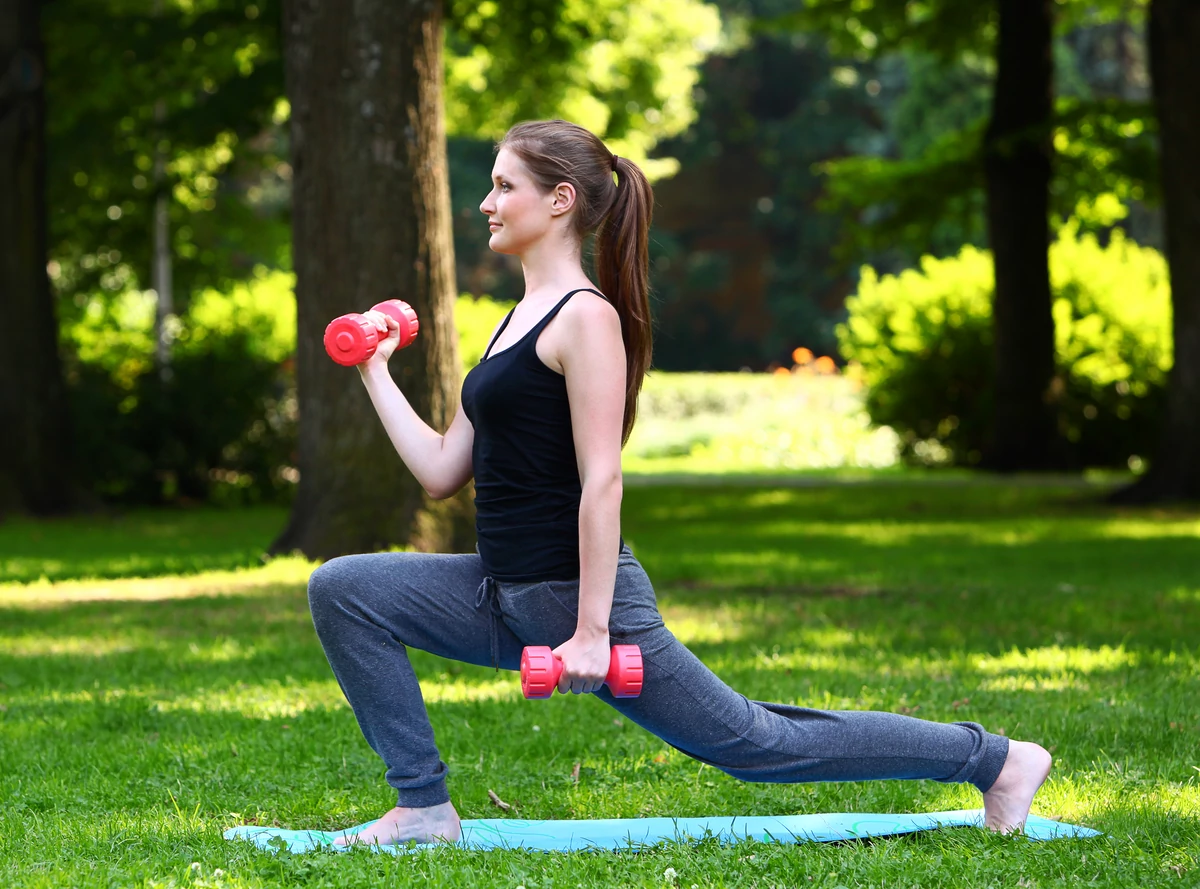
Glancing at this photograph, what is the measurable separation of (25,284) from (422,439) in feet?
38.5

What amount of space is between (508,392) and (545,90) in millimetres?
16165

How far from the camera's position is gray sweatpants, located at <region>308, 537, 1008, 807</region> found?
3.54m

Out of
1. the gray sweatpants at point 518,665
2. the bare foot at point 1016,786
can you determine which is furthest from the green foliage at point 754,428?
the gray sweatpants at point 518,665

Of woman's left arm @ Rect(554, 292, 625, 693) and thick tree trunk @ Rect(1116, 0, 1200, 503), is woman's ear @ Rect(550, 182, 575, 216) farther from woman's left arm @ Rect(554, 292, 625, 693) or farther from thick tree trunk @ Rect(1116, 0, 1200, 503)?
thick tree trunk @ Rect(1116, 0, 1200, 503)

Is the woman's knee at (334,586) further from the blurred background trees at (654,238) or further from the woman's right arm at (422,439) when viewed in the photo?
the blurred background trees at (654,238)

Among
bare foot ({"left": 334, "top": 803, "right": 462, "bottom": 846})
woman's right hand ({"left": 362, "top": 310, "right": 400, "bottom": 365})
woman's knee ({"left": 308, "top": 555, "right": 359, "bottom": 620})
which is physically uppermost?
woman's right hand ({"left": 362, "top": 310, "right": 400, "bottom": 365})

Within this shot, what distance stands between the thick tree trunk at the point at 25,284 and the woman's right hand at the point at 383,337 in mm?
11560

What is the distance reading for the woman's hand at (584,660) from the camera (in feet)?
10.9

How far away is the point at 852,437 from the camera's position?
76.3 ft

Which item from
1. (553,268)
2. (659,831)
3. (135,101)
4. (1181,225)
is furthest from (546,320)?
(135,101)

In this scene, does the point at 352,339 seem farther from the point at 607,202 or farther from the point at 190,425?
the point at 190,425

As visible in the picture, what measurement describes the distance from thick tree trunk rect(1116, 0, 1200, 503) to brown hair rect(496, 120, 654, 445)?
11.2m

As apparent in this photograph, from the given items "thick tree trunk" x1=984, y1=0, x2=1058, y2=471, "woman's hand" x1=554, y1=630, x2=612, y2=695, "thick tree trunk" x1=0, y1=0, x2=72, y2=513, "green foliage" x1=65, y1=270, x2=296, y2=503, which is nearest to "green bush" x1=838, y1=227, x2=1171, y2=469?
"thick tree trunk" x1=984, y1=0, x2=1058, y2=471

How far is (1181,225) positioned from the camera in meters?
13.6
